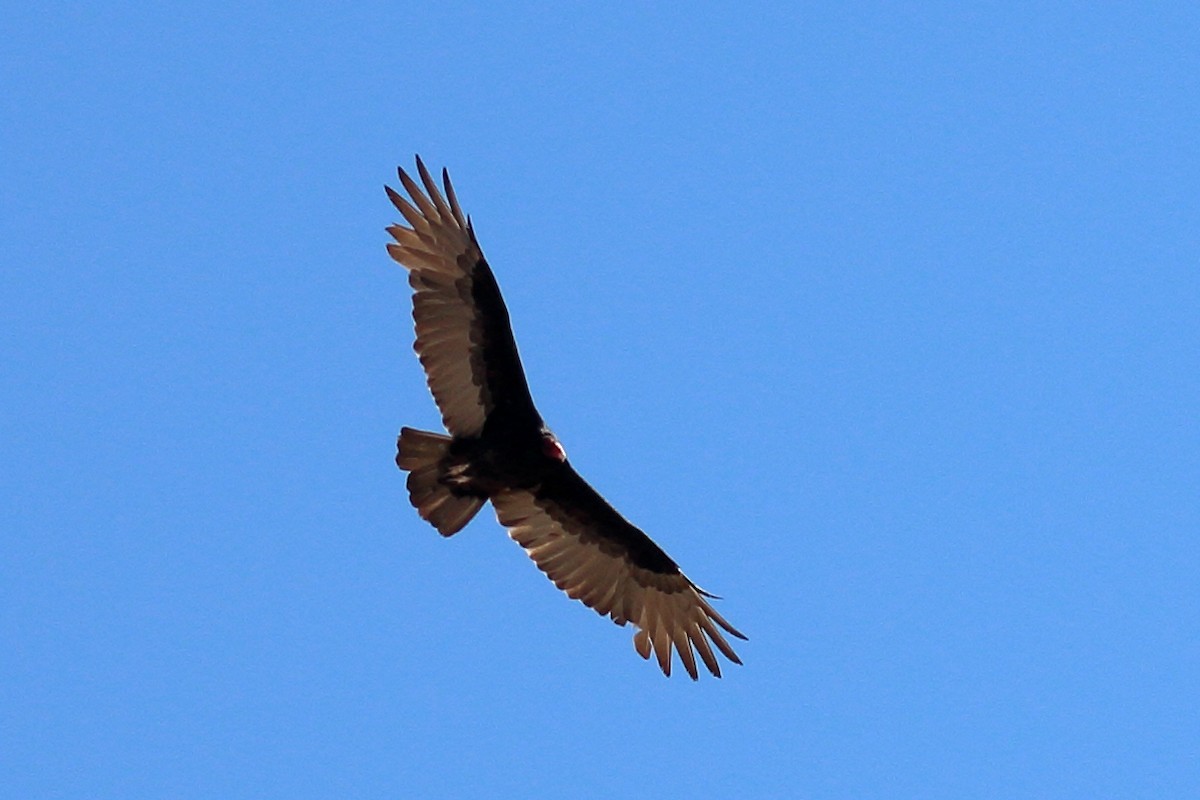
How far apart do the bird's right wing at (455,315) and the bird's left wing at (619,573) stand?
0.95 m

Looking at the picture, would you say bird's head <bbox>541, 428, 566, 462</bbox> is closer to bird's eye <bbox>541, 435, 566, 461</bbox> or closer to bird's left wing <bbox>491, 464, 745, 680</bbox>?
bird's eye <bbox>541, 435, 566, 461</bbox>

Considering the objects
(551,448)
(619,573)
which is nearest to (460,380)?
(551,448)

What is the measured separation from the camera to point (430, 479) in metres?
13.0

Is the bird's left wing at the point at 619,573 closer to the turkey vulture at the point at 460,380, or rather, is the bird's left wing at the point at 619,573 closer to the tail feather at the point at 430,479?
the turkey vulture at the point at 460,380

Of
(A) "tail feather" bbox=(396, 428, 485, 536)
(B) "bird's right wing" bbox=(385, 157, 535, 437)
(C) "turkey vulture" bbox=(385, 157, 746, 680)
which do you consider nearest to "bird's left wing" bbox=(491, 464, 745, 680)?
(C) "turkey vulture" bbox=(385, 157, 746, 680)

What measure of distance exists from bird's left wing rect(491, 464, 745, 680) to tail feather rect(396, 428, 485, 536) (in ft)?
1.99

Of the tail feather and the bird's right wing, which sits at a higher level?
the bird's right wing

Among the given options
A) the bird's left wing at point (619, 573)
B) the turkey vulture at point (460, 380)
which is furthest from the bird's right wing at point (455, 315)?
the bird's left wing at point (619, 573)

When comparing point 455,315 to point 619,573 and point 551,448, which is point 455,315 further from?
point 619,573

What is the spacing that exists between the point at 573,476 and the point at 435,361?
125 centimetres

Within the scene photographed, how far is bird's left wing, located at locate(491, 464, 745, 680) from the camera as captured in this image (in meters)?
13.7

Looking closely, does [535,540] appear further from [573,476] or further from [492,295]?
[492,295]

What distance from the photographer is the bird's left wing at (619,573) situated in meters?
13.7

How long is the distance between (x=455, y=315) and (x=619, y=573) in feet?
7.46
